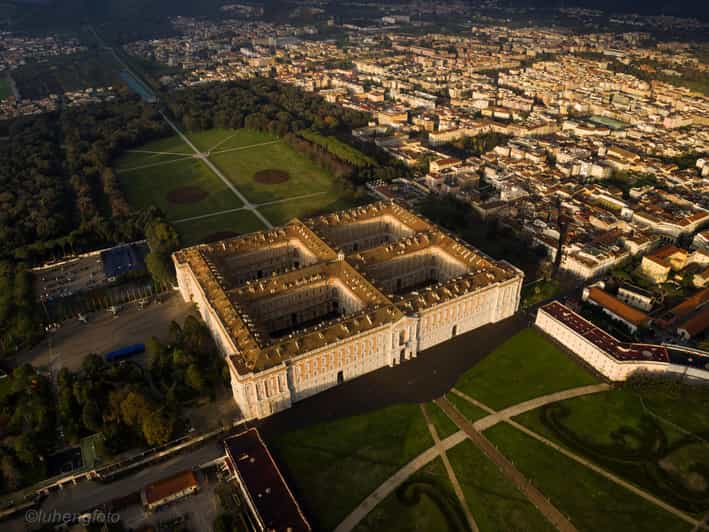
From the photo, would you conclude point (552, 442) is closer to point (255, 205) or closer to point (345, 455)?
point (345, 455)

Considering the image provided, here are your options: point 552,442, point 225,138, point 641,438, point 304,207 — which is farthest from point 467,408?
point 225,138

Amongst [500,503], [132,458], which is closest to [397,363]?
[500,503]

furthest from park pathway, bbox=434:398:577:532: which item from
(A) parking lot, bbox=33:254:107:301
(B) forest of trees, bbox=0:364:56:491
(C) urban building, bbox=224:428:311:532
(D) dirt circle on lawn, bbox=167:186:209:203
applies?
(D) dirt circle on lawn, bbox=167:186:209:203

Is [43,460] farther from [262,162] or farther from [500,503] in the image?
[262,162]

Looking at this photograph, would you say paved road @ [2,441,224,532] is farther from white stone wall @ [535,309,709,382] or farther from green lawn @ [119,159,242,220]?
green lawn @ [119,159,242,220]

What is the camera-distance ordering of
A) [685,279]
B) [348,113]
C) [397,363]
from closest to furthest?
1. [397,363]
2. [685,279]
3. [348,113]

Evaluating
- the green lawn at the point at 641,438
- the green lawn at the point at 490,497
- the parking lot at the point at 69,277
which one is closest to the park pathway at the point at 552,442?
the green lawn at the point at 641,438

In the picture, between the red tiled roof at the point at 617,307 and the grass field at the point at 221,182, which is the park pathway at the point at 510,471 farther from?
the grass field at the point at 221,182

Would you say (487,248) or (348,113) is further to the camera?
(348,113)
